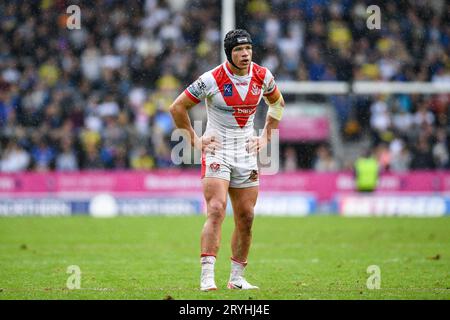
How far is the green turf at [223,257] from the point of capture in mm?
9453

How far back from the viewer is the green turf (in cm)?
945

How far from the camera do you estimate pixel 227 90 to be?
9.44 m

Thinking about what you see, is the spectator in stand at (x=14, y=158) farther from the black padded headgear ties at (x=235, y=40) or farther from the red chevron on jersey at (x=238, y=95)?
the black padded headgear ties at (x=235, y=40)

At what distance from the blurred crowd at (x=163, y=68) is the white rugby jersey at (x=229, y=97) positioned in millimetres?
15883

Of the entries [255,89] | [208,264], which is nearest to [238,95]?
[255,89]

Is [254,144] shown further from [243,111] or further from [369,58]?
[369,58]

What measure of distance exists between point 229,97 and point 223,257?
503 cm

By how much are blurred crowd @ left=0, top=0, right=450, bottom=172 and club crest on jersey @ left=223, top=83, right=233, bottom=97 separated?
1607cm

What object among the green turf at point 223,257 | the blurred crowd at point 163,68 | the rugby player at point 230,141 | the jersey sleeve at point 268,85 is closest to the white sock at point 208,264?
the rugby player at point 230,141

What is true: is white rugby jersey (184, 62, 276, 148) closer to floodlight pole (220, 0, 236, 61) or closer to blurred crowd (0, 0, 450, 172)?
floodlight pole (220, 0, 236, 61)

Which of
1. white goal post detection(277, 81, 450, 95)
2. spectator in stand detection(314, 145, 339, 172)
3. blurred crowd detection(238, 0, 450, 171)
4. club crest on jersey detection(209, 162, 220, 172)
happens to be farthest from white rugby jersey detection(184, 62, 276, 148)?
spectator in stand detection(314, 145, 339, 172)

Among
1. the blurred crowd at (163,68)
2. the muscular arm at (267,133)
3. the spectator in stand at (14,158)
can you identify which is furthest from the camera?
the blurred crowd at (163,68)
